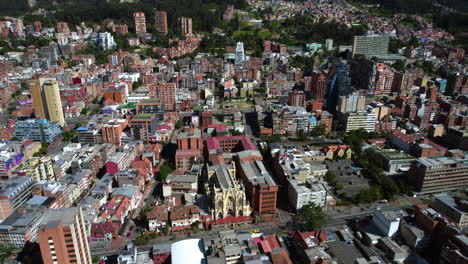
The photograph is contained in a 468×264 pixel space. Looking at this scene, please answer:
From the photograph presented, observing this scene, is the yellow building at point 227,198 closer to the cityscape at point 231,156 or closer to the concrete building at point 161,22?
the cityscape at point 231,156

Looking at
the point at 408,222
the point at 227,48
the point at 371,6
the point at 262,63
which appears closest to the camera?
the point at 408,222

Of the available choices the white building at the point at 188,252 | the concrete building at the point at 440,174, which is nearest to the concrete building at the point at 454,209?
the concrete building at the point at 440,174

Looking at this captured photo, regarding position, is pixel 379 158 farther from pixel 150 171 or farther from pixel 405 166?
pixel 150 171

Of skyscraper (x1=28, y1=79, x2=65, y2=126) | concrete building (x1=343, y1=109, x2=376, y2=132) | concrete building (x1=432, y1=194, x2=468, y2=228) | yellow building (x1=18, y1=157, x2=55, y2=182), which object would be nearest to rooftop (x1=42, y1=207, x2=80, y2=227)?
yellow building (x1=18, y1=157, x2=55, y2=182)

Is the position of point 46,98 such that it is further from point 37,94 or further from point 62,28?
point 62,28

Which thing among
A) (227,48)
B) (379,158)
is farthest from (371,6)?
(379,158)

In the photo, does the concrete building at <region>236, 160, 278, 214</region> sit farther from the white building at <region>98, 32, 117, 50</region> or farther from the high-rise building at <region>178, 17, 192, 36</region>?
the high-rise building at <region>178, 17, 192, 36</region>
